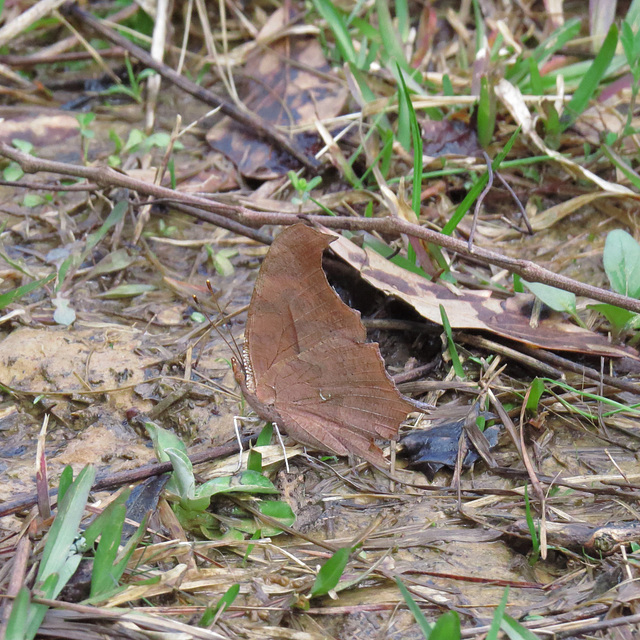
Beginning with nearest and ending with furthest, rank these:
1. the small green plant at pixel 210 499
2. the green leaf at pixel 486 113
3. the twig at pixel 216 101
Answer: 1. the small green plant at pixel 210 499
2. the green leaf at pixel 486 113
3. the twig at pixel 216 101

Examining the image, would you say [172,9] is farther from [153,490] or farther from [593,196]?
[153,490]

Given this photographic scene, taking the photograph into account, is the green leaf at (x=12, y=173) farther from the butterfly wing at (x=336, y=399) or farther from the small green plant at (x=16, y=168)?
the butterfly wing at (x=336, y=399)

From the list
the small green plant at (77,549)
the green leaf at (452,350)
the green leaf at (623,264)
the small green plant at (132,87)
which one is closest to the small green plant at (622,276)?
the green leaf at (623,264)

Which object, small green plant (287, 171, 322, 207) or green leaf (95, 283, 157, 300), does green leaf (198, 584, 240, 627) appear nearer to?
green leaf (95, 283, 157, 300)

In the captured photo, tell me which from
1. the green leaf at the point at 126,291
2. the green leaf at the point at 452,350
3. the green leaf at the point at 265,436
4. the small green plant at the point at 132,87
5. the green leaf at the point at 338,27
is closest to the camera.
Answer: the green leaf at the point at 265,436

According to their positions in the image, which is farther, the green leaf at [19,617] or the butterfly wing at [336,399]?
the butterfly wing at [336,399]

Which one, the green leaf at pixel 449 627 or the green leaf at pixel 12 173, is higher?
the green leaf at pixel 12 173
